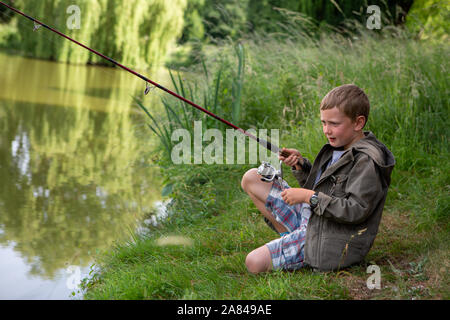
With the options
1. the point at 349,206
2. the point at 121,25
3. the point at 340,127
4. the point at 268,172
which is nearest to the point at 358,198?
the point at 349,206

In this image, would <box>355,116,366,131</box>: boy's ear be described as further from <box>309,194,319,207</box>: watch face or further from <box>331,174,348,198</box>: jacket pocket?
<box>309,194,319,207</box>: watch face

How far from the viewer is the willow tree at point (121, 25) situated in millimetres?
12844

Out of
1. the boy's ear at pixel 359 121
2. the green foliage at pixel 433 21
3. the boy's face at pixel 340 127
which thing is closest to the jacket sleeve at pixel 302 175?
the boy's face at pixel 340 127

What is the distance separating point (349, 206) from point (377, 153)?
290 mm

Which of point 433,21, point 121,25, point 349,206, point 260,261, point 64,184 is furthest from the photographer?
point 121,25

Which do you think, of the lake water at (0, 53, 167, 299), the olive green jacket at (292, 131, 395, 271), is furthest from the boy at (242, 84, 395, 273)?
the lake water at (0, 53, 167, 299)

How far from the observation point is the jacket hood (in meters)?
2.33

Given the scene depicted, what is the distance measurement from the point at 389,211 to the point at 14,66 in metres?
12.4

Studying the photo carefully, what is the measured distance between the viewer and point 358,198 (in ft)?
7.49

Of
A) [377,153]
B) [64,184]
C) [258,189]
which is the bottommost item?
[64,184]

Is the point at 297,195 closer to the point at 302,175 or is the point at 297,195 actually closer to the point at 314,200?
the point at 314,200

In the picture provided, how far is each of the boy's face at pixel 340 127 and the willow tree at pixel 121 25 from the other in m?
10.8

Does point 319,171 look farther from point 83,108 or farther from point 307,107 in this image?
point 83,108
